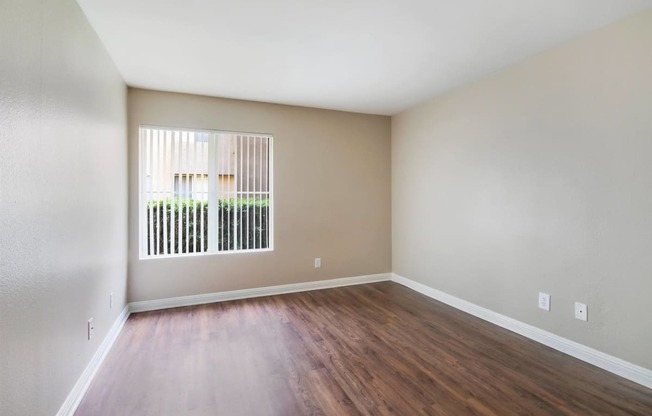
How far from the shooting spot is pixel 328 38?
93.4 inches

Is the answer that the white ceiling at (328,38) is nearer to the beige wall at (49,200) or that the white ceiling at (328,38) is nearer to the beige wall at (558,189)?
the beige wall at (558,189)

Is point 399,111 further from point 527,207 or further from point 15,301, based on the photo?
point 15,301

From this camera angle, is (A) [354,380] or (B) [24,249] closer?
(B) [24,249]

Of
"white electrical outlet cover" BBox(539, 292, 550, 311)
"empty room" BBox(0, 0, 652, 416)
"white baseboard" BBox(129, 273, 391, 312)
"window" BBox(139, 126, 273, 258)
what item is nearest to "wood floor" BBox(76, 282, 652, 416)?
"empty room" BBox(0, 0, 652, 416)

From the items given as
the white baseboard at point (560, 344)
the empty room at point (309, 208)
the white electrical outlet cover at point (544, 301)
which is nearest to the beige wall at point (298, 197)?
the empty room at point (309, 208)

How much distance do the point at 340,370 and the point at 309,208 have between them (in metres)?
2.26

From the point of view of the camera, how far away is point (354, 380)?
212 centimetres

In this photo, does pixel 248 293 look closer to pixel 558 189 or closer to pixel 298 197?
pixel 298 197

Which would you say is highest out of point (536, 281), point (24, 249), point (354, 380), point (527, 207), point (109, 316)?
point (527, 207)

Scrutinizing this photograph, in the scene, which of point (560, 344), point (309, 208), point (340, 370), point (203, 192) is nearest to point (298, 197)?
point (309, 208)

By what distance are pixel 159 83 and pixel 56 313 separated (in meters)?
2.48

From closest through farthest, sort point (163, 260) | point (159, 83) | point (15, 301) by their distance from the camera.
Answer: point (15, 301)
point (159, 83)
point (163, 260)

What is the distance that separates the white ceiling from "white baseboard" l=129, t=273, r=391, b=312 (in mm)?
2333

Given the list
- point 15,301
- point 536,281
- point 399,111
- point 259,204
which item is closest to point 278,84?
point 259,204
